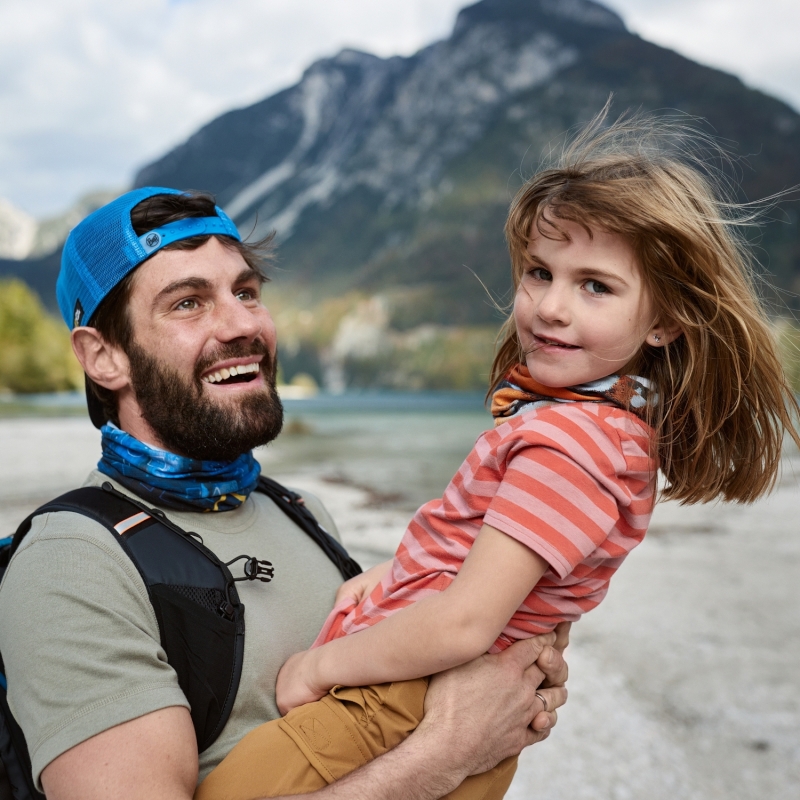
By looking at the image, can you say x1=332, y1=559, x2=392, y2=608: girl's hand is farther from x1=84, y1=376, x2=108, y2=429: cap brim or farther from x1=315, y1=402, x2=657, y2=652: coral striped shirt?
x1=84, y1=376, x2=108, y2=429: cap brim

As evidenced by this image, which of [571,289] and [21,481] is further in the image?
[21,481]

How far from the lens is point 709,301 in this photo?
1.99m

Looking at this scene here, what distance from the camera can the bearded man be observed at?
1761mm

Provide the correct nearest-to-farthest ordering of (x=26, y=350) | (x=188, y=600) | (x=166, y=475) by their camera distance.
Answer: (x=188, y=600)
(x=166, y=475)
(x=26, y=350)

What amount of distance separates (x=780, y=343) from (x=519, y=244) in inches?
32.8

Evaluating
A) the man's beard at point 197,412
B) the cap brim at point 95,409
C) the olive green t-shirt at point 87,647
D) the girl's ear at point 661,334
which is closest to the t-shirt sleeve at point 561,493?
the girl's ear at point 661,334

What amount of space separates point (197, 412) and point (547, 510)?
1305 millimetres

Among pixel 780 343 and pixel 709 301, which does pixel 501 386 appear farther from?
pixel 780 343

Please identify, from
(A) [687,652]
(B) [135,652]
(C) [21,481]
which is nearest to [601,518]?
(B) [135,652]

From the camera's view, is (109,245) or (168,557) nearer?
(168,557)

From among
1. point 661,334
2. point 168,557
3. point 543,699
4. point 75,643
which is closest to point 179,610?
point 168,557

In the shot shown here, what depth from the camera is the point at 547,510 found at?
172 cm

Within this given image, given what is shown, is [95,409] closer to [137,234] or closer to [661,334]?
[137,234]

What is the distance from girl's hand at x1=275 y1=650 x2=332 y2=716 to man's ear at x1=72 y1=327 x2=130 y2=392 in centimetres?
117
